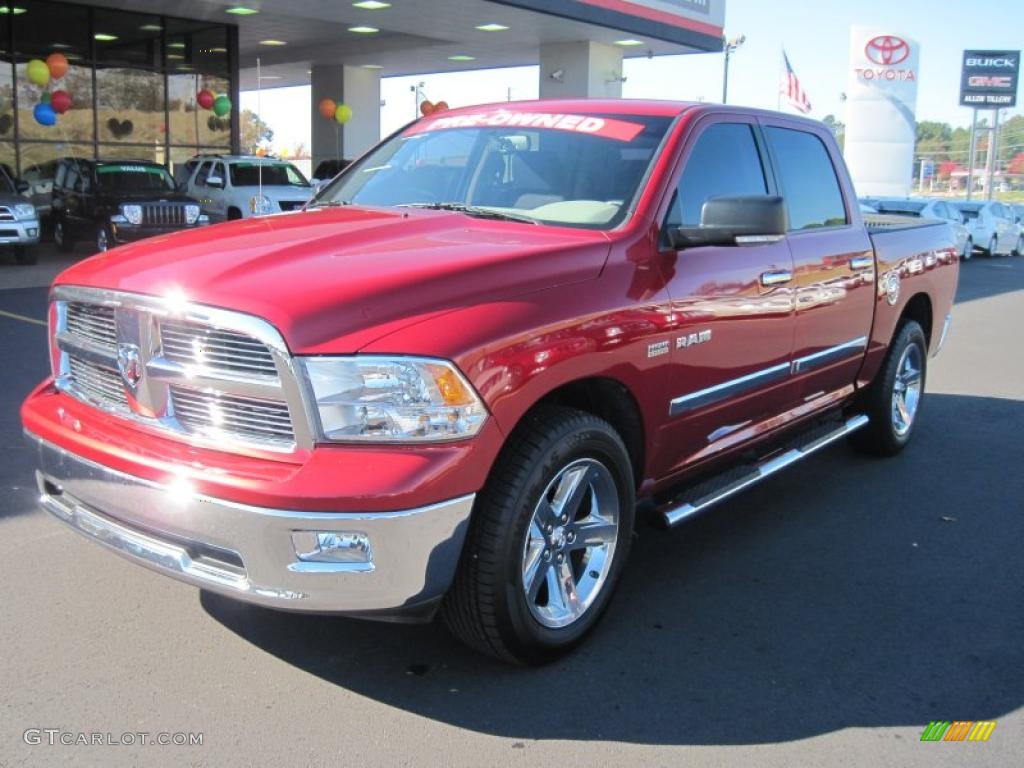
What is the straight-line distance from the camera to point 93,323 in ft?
11.5

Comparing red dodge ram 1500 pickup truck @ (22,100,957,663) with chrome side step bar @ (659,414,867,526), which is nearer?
red dodge ram 1500 pickup truck @ (22,100,957,663)

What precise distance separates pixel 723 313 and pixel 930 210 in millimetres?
22388

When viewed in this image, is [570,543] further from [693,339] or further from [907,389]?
[907,389]

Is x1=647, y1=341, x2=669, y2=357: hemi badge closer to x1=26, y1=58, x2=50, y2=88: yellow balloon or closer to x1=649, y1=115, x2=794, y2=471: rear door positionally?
x1=649, y1=115, x2=794, y2=471: rear door

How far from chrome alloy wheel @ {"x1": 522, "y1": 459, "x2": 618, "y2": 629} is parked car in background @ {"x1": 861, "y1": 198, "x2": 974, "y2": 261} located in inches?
843

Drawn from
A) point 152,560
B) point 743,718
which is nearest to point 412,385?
point 152,560

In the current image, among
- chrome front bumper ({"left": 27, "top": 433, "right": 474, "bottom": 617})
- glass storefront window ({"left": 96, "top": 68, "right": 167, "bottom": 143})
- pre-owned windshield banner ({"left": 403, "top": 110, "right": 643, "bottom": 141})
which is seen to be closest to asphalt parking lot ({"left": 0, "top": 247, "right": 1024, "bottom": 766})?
chrome front bumper ({"left": 27, "top": 433, "right": 474, "bottom": 617})

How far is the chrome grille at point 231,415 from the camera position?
118 inches

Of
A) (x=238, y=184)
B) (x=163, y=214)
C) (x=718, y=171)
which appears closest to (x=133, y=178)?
(x=238, y=184)

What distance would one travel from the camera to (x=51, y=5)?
2214 cm

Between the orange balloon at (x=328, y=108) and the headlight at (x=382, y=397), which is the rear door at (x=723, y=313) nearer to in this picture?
the headlight at (x=382, y=397)

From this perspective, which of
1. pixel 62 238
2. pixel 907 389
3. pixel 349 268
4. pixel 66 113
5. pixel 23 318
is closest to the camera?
pixel 349 268

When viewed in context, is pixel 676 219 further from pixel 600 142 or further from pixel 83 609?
pixel 83 609

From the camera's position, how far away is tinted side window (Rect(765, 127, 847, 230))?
5.07 meters
